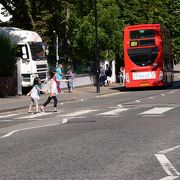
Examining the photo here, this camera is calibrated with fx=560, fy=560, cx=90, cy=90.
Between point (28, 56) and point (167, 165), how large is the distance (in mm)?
26138

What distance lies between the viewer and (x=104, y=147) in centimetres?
1081

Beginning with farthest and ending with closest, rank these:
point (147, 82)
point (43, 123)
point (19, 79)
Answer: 1. point (147, 82)
2. point (19, 79)
3. point (43, 123)

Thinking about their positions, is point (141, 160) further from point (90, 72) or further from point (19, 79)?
point (90, 72)

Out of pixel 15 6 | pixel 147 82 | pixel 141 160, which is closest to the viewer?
pixel 141 160

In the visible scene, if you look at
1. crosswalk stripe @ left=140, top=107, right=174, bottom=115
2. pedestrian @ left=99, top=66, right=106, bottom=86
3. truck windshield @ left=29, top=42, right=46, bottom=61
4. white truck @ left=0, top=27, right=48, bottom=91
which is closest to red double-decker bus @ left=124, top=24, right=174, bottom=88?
truck windshield @ left=29, top=42, right=46, bottom=61

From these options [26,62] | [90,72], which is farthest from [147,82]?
[90,72]

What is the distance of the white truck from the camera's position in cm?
3419

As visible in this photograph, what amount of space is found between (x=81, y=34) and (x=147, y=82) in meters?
11.0

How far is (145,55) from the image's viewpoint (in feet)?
120

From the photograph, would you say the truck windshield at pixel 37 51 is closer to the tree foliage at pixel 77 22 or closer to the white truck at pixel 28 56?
the white truck at pixel 28 56

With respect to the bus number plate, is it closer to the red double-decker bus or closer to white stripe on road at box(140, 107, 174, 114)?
the red double-decker bus

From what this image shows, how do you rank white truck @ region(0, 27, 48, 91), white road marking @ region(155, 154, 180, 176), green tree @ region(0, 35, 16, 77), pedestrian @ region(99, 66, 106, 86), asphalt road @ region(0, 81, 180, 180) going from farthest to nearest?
1. pedestrian @ region(99, 66, 106, 86)
2. white truck @ region(0, 27, 48, 91)
3. green tree @ region(0, 35, 16, 77)
4. asphalt road @ region(0, 81, 180, 180)
5. white road marking @ region(155, 154, 180, 176)

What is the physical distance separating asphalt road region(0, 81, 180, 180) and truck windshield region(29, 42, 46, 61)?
17378mm

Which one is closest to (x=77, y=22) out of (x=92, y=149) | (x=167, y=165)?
(x=92, y=149)
